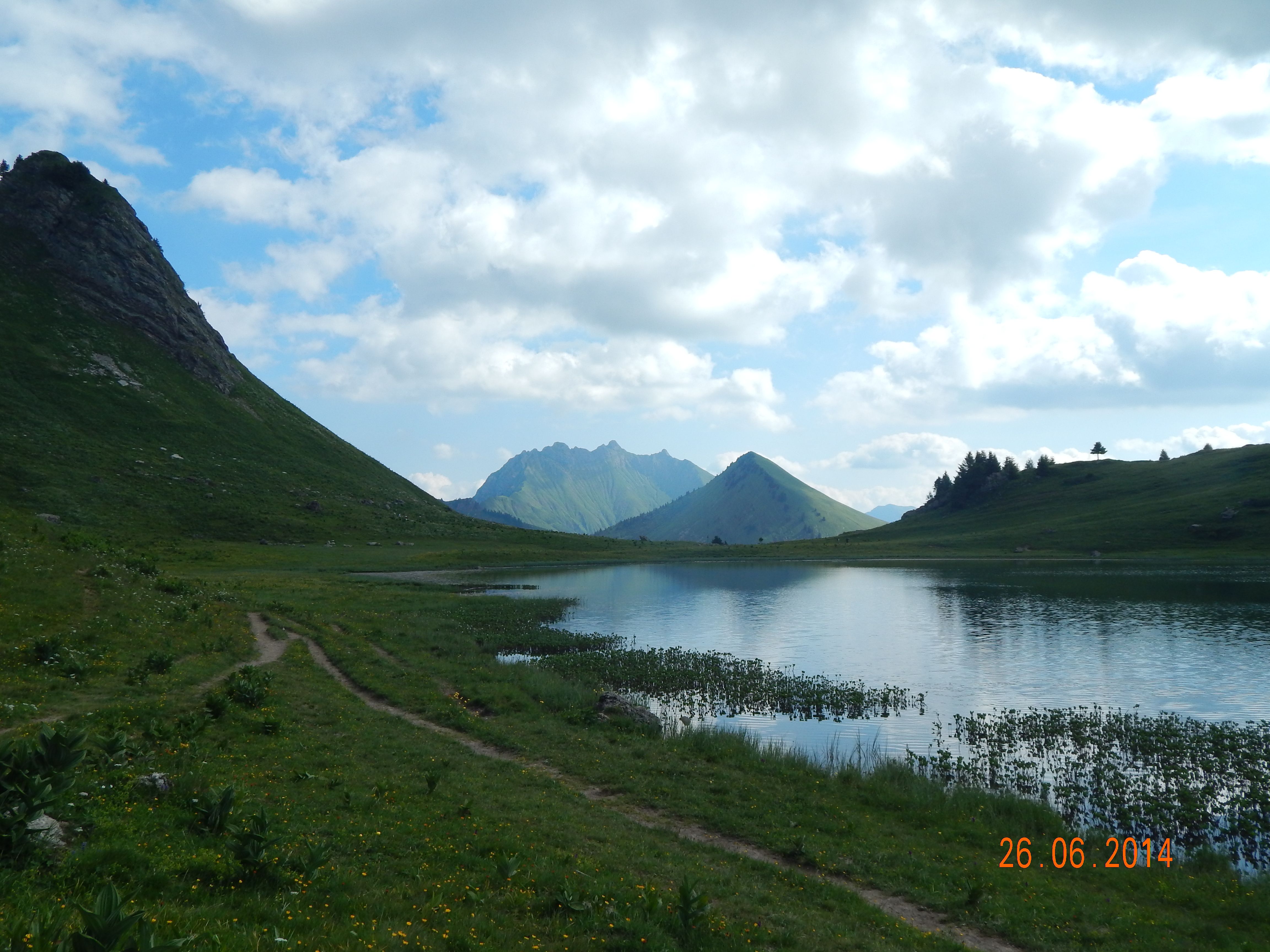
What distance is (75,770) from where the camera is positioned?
52.1ft

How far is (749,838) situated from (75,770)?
1953cm

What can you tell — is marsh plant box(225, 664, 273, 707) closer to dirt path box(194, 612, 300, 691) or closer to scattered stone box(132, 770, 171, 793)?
dirt path box(194, 612, 300, 691)

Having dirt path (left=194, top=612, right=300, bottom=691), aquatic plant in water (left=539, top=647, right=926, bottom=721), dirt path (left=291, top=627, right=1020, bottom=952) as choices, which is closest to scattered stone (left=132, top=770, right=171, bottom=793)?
dirt path (left=291, top=627, right=1020, bottom=952)

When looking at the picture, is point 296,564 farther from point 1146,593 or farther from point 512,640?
point 1146,593

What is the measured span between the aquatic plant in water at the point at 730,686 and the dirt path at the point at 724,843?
17497 millimetres

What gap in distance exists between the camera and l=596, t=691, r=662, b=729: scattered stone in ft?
121

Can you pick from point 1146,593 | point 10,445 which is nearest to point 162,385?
point 10,445

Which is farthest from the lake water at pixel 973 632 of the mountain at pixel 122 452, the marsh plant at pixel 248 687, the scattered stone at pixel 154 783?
the mountain at pixel 122 452

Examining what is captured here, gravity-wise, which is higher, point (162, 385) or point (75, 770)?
point (162, 385)

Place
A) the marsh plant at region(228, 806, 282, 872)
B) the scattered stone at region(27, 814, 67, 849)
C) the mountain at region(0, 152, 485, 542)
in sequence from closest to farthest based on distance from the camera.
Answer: the scattered stone at region(27, 814, 67, 849)
the marsh plant at region(228, 806, 282, 872)
the mountain at region(0, 152, 485, 542)

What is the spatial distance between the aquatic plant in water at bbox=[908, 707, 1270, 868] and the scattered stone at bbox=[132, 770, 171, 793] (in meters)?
30.4

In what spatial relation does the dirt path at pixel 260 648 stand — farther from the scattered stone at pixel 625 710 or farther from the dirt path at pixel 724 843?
the scattered stone at pixel 625 710

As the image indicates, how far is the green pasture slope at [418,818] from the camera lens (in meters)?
13.4

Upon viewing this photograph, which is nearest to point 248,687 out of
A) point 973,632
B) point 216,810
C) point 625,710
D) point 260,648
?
point 216,810
